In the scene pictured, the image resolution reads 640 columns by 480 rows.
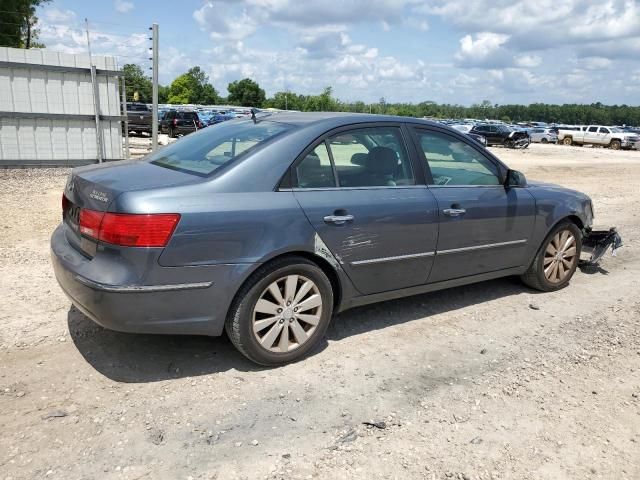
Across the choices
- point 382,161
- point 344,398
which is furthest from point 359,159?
point 344,398

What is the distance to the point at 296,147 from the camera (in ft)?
11.6

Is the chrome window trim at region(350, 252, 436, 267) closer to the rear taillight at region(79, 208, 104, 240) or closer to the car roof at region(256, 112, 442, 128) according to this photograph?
the car roof at region(256, 112, 442, 128)

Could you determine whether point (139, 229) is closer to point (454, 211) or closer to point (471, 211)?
point (454, 211)

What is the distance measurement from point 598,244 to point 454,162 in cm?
269

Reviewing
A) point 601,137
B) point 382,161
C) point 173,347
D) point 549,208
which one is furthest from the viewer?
point 601,137

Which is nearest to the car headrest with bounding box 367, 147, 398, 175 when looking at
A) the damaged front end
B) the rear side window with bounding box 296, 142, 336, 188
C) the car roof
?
the car roof

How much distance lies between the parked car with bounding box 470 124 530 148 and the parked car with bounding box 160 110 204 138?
1857cm

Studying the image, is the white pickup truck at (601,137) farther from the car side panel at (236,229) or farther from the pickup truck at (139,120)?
the car side panel at (236,229)

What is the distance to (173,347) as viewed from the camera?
12.4 feet

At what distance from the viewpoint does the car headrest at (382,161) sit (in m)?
3.98

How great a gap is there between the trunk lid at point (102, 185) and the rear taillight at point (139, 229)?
126 mm

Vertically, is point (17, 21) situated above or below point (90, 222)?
above

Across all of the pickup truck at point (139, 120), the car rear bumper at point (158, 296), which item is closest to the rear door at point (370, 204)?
the car rear bumper at point (158, 296)

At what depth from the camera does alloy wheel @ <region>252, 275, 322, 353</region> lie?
341 cm
